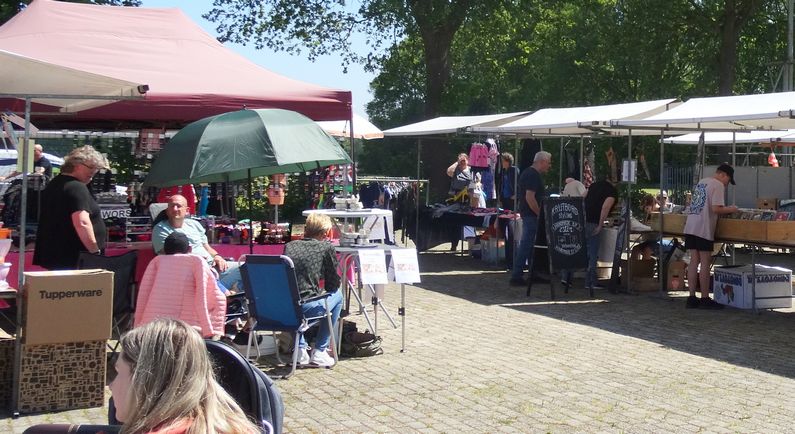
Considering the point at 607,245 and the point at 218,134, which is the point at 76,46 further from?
the point at 607,245

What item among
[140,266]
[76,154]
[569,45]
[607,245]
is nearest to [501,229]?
[607,245]

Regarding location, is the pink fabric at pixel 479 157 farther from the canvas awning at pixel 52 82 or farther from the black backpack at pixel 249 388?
the black backpack at pixel 249 388

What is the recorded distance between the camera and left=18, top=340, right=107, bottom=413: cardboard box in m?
6.48

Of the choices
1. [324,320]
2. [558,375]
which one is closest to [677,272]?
[558,375]

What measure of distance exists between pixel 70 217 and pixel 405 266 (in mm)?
2560

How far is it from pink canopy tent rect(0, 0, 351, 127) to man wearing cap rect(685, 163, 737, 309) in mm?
3892

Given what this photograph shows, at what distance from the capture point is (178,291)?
7227mm

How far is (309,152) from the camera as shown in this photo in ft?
28.3

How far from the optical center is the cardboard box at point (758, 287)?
37.1 feet

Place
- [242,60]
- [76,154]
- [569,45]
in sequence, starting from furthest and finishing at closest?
[569,45], [242,60], [76,154]

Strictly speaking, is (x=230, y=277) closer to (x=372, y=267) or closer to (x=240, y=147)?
(x=240, y=147)

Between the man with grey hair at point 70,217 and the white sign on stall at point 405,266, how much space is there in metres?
2.25

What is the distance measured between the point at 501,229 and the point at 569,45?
91.3 ft

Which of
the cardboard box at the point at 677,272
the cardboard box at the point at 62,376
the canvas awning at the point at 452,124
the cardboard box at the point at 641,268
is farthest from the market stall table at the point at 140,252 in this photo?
the canvas awning at the point at 452,124
